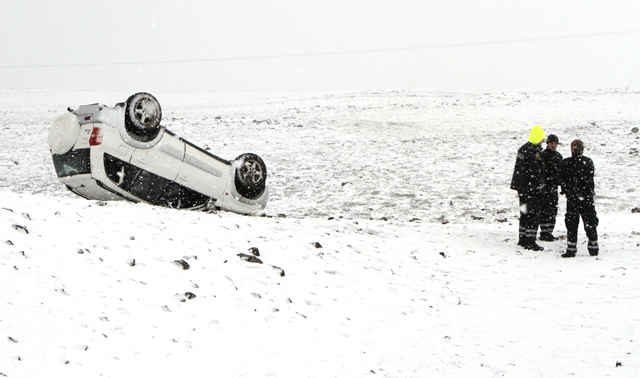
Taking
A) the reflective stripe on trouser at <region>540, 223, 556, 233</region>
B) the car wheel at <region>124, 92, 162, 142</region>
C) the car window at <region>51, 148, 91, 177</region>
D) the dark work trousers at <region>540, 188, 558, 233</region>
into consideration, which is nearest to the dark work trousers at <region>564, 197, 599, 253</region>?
the dark work trousers at <region>540, 188, 558, 233</region>

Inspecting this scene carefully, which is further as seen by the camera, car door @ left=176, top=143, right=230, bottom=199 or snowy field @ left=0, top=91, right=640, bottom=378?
car door @ left=176, top=143, right=230, bottom=199

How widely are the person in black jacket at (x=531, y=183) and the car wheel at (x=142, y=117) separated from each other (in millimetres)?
6361

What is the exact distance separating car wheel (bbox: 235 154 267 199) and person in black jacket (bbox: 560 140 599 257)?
231 inches

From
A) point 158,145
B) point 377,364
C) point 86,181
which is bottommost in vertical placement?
point 377,364

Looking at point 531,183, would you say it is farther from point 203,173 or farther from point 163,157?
point 163,157

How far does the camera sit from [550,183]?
849 cm

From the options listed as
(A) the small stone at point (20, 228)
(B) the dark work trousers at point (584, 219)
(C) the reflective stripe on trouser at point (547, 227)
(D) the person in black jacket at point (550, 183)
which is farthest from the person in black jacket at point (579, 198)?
(A) the small stone at point (20, 228)

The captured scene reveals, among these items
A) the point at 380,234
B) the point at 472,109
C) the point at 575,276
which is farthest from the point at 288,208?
the point at 472,109

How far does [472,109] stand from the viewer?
26031 mm

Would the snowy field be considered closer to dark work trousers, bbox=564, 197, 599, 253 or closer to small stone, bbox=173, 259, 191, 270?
small stone, bbox=173, 259, 191, 270

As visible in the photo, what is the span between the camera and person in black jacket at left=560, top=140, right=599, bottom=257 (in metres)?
7.75

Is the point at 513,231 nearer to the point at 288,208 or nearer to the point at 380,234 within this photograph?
the point at 380,234

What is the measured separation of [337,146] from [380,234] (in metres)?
10.2

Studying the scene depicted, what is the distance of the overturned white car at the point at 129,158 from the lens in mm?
7969
